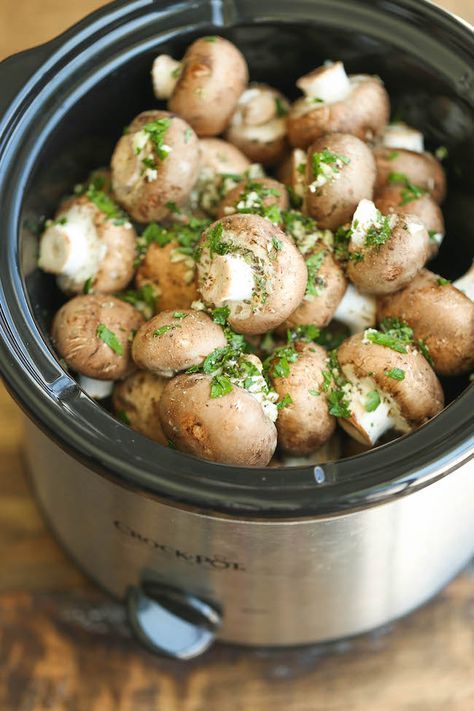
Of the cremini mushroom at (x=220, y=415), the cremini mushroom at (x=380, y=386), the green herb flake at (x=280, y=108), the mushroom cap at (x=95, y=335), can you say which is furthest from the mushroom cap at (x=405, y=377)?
the green herb flake at (x=280, y=108)

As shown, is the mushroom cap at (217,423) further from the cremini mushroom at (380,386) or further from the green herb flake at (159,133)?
the green herb flake at (159,133)

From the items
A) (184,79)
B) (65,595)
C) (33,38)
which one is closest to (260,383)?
(184,79)

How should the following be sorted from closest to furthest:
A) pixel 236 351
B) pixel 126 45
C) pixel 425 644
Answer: pixel 236 351, pixel 126 45, pixel 425 644

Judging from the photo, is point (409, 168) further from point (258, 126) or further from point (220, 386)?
point (220, 386)

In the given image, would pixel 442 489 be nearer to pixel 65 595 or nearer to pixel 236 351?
pixel 236 351

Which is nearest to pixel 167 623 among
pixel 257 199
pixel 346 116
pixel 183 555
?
pixel 183 555

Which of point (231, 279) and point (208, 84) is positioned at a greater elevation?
point (208, 84)
